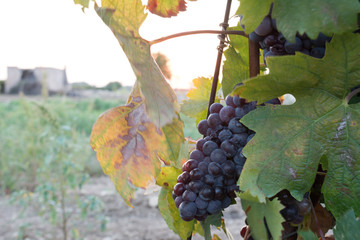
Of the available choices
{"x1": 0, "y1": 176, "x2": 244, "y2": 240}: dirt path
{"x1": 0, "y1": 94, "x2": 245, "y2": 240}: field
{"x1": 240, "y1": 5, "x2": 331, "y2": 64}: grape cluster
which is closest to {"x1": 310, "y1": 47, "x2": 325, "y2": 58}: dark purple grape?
{"x1": 240, "y1": 5, "x2": 331, "y2": 64}: grape cluster

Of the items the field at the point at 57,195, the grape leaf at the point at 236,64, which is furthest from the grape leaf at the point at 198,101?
the field at the point at 57,195

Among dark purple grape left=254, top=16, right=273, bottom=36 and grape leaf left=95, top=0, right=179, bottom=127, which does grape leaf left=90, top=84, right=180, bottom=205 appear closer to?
grape leaf left=95, top=0, right=179, bottom=127

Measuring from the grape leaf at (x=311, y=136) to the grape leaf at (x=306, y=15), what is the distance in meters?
0.03

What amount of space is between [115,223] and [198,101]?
10.6 feet

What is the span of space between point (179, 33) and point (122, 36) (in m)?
0.10

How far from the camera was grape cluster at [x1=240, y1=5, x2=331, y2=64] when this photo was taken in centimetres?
43

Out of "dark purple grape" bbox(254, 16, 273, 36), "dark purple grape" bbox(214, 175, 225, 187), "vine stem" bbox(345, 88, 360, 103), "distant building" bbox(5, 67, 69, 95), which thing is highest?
"dark purple grape" bbox(254, 16, 273, 36)

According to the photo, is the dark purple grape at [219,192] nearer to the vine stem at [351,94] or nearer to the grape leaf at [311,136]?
the grape leaf at [311,136]

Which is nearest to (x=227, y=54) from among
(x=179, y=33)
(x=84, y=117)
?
(x=179, y=33)

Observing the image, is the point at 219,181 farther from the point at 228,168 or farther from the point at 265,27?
the point at 265,27

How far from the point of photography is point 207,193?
0.47m

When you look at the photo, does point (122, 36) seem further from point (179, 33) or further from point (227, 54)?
point (227, 54)

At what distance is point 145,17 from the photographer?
0.49m

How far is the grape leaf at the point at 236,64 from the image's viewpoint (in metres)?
0.60
